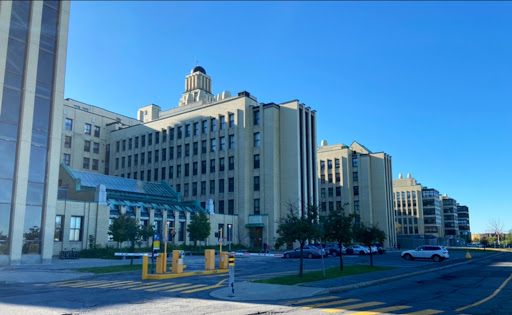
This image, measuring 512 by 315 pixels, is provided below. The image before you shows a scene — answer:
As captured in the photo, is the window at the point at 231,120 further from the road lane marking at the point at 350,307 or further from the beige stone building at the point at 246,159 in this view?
the road lane marking at the point at 350,307

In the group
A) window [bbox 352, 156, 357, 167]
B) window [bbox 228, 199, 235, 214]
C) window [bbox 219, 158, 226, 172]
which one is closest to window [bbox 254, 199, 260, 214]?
window [bbox 228, 199, 235, 214]

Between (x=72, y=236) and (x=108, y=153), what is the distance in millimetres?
42674

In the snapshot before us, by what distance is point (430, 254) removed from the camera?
39094 millimetres

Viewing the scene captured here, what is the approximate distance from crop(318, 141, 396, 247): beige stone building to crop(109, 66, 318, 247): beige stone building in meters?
23.7

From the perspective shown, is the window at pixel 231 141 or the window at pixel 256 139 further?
the window at pixel 231 141

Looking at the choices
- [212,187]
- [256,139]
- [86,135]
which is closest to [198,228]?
[212,187]

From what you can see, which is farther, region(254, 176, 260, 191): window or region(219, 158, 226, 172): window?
region(219, 158, 226, 172): window

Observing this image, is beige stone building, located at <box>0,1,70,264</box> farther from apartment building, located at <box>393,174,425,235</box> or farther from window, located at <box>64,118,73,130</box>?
apartment building, located at <box>393,174,425,235</box>

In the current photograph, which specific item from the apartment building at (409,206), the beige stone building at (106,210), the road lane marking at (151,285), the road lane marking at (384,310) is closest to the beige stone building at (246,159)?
the beige stone building at (106,210)

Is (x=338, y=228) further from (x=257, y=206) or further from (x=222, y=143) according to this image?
(x=222, y=143)

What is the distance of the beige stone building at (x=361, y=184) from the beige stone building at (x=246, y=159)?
23696 mm

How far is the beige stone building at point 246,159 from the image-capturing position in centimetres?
5706

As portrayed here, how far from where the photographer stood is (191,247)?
149ft

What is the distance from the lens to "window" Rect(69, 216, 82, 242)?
1463 inches
